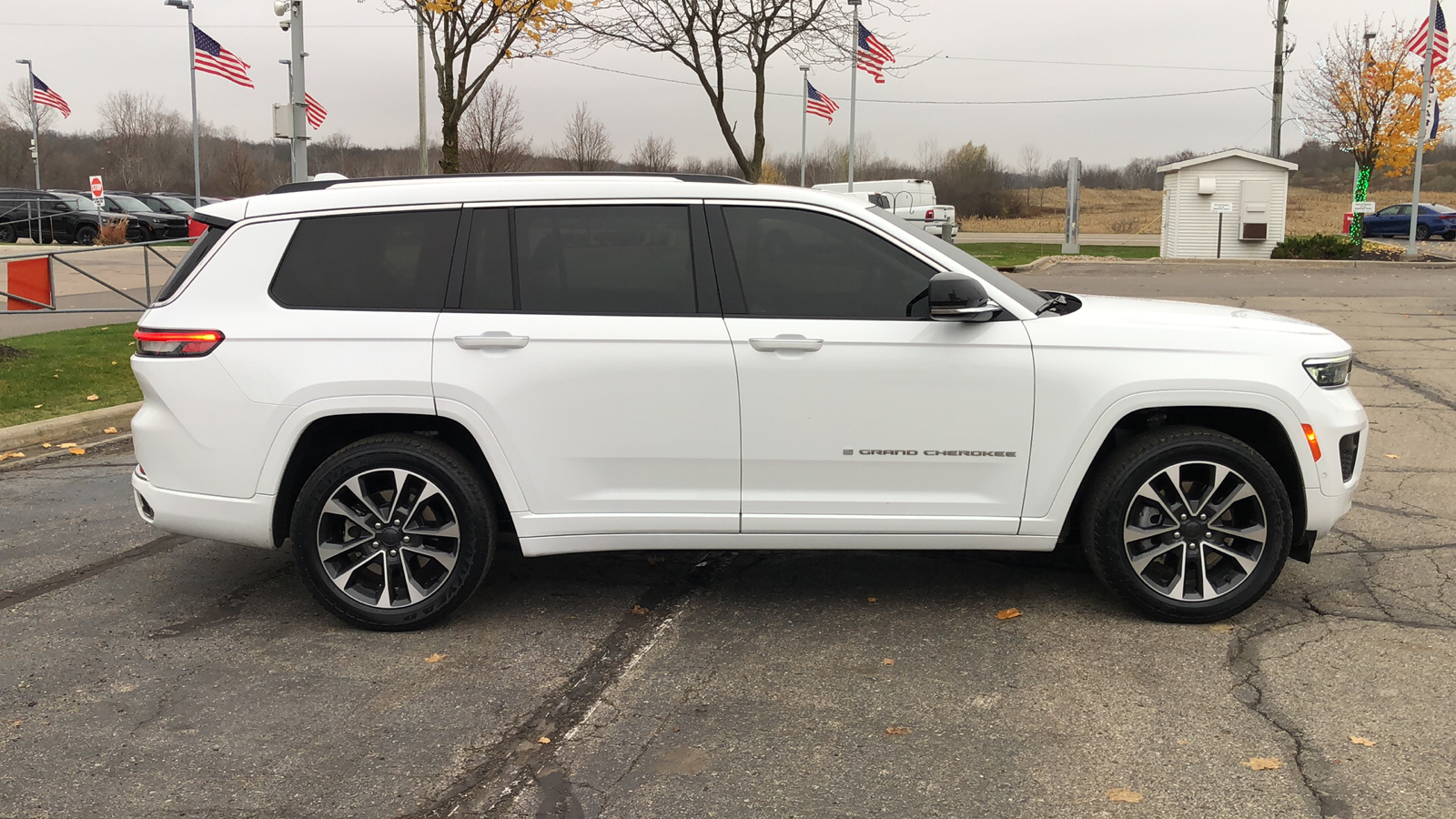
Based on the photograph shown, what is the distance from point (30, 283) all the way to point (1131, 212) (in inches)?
2427

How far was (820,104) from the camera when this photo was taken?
1347 inches

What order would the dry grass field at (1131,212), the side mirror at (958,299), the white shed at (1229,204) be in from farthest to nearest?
the dry grass field at (1131,212)
the white shed at (1229,204)
the side mirror at (958,299)

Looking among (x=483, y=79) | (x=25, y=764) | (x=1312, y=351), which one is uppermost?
(x=483, y=79)

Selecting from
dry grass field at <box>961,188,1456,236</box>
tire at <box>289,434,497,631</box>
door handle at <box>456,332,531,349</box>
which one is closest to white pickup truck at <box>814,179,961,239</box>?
dry grass field at <box>961,188,1456,236</box>

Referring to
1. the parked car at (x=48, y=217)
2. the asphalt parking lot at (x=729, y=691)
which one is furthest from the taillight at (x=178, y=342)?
the parked car at (x=48, y=217)

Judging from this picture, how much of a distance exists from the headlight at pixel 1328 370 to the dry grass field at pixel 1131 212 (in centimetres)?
4268

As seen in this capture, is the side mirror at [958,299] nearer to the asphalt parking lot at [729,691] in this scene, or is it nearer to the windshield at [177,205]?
the asphalt parking lot at [729,691]

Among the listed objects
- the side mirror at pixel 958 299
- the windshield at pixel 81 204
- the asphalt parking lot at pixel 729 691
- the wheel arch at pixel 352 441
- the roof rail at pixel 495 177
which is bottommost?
the asphalt parking lot at pixel 729 691

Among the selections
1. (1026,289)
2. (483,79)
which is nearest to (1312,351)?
(1026,289)

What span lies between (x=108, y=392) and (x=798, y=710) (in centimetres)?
857

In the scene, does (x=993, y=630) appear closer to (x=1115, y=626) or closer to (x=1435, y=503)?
(x=1115, y=626)

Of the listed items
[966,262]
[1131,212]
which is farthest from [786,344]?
[1131,212]

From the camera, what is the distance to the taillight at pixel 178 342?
183 inches

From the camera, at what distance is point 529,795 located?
339cm
